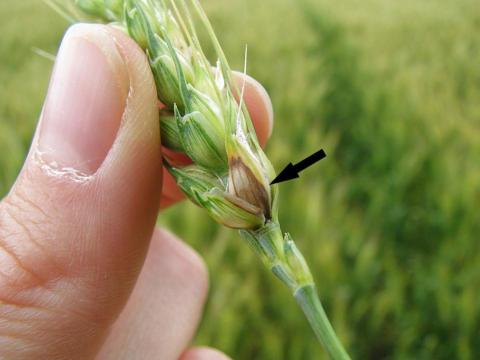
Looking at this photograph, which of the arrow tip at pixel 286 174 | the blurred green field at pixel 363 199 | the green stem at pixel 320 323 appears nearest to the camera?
the green stem at pixel 320 323

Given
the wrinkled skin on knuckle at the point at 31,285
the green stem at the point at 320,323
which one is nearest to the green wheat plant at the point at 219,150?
the green stem at the point at 320,323

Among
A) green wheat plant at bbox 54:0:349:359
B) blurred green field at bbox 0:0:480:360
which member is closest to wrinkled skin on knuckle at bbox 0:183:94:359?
green wheat plant at bbox 54:0:349:359

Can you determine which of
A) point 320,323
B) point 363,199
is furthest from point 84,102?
point 363,199

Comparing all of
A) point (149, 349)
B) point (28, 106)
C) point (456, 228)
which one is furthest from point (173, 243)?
point (28, 106)

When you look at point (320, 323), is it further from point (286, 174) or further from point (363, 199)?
point (363, 199)

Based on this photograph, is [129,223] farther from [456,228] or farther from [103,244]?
[456,228]

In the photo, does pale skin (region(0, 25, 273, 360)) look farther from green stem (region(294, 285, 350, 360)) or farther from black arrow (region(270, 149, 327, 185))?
green stem (region(294, 285, 350, 360))

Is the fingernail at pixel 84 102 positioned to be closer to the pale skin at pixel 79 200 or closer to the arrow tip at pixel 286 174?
the pale skin at pixel 79 200
